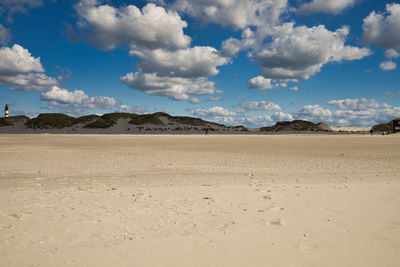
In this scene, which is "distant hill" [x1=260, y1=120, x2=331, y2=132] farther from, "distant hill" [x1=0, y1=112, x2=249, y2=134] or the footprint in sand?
the footprint in sand

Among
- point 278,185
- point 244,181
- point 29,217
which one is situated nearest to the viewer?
point 29,217

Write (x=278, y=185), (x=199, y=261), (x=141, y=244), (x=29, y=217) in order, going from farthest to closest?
(x=278, y=185)
(x=29, y=217)
(x=141, y=244)
(x=199, y=261)

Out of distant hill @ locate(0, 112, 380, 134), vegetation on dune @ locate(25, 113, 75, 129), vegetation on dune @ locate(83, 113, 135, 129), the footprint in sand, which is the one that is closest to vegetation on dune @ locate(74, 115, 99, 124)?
distant hill @ locate(0, 112, 380, 134)

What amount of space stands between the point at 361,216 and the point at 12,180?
42.8 ft

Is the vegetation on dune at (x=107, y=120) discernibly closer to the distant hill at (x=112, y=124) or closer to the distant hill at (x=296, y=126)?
the distant hill at (x=112, y=124)

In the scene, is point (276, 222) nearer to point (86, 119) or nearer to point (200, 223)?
point (200, 223)

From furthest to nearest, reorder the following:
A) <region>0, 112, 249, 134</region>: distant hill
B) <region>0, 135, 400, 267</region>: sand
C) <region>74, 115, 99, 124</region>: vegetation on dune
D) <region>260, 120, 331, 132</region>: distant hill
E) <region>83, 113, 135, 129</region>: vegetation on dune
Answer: <region>74, 115, 99, 124</region>: vegetation on dune < <region>83, 113, 135, 129</region>: vegetation on dune < <region>0, 112, 249, 134</region>: distant hill < <region>260, 120, 331, 132</region>: distant hill < <region>0, 135, 400, 267</region>: sand

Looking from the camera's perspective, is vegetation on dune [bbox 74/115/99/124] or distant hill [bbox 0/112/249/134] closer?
distant hill [bbox 0/112/249/134]

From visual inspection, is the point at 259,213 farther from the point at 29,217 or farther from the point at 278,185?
the point at 29,217

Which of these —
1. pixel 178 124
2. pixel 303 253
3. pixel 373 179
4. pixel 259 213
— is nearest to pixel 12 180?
pixel 259 213

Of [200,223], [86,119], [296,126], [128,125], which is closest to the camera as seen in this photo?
[200,223]

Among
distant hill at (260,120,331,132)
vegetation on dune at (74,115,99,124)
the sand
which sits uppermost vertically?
vegetation on dune at (74,115,99,124)

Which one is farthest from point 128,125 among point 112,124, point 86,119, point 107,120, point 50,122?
point 50,122

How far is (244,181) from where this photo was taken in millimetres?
11430
